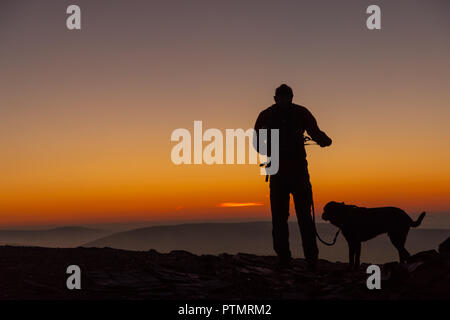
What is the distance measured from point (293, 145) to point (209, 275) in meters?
3.24

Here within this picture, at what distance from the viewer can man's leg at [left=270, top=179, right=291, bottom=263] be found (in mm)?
10594

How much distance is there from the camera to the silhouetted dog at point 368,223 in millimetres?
11367

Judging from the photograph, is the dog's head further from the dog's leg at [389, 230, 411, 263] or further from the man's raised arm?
the man's raised arm

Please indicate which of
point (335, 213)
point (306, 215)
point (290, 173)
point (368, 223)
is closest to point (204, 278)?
point (306, 215)

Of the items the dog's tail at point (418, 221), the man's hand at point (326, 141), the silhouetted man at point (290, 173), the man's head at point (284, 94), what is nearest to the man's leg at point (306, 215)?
the silhouetted man at point (290, 173)

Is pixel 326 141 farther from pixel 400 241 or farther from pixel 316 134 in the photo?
pixel 400 241

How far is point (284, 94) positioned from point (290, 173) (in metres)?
1.70

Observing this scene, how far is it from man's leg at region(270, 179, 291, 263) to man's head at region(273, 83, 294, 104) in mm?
1755

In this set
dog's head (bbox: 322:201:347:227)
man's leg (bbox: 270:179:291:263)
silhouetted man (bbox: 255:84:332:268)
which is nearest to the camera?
silhouetted man (bbox: 255:84:332:268)

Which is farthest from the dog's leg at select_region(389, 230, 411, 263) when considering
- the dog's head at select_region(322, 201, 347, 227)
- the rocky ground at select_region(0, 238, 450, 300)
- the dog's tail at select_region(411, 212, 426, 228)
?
the dog's head at select_region(322, 201, 347, 227)

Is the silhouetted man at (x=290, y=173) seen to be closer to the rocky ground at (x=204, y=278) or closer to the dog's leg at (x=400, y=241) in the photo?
the rocky ground at (x=204, y=278)

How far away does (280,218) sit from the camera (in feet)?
34.9

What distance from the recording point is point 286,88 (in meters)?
10.5
